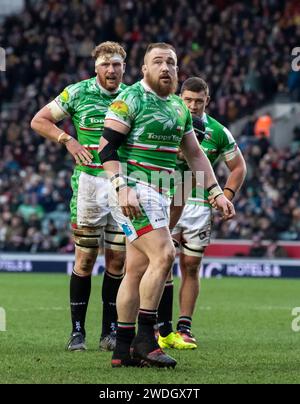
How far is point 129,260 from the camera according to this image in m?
8.31

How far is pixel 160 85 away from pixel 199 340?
10.7ft

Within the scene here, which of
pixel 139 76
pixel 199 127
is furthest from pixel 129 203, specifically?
pixel 139 76

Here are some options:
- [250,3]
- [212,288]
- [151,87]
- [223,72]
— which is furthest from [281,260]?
[151,87]

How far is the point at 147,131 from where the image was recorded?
8.22m

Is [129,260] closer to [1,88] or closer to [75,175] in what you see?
[75,175]

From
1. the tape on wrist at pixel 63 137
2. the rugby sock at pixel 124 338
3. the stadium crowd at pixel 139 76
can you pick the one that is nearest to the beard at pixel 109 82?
the tape on wrist at pixel 63 137

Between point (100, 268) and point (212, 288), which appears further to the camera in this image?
point (100, 268)

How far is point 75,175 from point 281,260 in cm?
1305

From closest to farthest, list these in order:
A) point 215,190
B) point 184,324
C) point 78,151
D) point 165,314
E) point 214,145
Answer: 1. point 215,190
2. point 78,151
3. point 165,314
4. point 184,324
5. point 214,145

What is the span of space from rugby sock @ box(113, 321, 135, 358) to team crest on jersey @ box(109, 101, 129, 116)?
1.60m

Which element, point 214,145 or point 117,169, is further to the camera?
point 214,145

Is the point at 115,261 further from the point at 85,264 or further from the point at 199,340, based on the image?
the point at 199,340

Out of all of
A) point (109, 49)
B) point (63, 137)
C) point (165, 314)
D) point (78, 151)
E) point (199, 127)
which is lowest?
point (165, 314)

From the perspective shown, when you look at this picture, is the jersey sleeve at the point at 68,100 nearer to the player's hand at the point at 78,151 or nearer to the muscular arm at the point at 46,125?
the muscular arm at the point at 46,125
